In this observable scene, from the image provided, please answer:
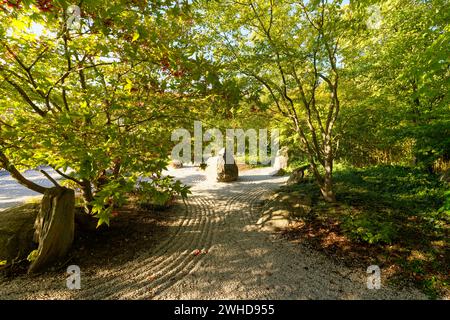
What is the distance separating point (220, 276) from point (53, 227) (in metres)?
3.32

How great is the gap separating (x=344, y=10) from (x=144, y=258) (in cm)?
676

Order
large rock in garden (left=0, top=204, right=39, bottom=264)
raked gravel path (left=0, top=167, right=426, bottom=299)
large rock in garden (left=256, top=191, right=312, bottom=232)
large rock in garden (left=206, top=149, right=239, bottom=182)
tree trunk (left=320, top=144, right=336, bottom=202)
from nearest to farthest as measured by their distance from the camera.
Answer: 1. raked gravel path (left=0, top=167, right=426, bottom=299)
2. large rock in garden (left=0, top=204, right=39, bottom=264)
3. large rock in garden (left=256, top=191, right=312, bottom=232)
4. tree trunk (left=320, top=144, right=336, bottom=202)
5. large rock in garden (left=206, top=149, right=239, bottom=182)

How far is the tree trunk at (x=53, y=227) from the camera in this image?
4012mm

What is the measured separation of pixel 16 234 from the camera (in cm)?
442

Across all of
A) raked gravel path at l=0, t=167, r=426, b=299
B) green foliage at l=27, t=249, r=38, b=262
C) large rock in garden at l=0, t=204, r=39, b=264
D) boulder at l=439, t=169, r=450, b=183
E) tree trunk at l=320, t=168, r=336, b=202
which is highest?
boulder at l=439, t=169, r=450, b=183

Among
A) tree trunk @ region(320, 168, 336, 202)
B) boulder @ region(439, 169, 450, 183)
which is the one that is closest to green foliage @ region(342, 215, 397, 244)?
tree trunk @ region(320, 168, 336, 202)

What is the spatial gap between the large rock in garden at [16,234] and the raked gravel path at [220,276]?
57cm

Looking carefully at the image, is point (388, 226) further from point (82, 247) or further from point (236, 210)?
point (82, 247)

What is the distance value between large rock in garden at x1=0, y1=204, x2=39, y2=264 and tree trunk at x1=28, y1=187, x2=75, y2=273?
0.22 metres

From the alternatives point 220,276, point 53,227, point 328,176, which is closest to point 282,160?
point 328,176

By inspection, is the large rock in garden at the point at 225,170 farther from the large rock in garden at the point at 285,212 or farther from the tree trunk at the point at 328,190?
the tree trunk at the point at 328,190

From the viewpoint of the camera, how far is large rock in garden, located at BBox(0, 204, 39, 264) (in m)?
4.15

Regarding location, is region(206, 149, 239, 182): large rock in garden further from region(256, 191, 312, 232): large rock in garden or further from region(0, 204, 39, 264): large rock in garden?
region(0, 204, 39, 264): large rock in garden
